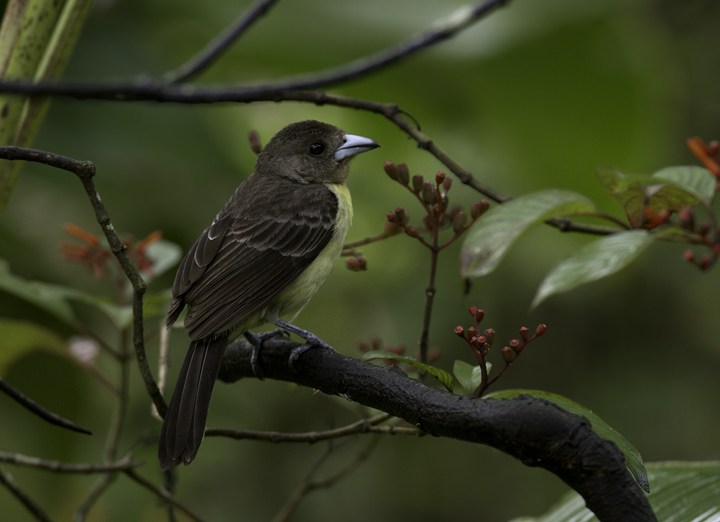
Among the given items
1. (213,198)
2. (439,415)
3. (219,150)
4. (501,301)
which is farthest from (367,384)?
(501,301)

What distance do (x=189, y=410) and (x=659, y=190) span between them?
4.30ft

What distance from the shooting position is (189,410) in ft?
6.35

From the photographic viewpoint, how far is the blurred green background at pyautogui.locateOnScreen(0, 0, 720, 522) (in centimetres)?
371

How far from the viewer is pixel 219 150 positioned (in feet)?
13.1

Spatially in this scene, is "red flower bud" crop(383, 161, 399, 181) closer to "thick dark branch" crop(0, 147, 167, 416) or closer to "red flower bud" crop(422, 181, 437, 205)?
"red flower bud" crop(422, 181, 437, 205)

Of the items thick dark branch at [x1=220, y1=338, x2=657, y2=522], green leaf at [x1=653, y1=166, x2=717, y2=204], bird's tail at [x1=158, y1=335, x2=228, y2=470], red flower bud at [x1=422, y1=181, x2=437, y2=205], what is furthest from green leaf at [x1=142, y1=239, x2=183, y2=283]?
green leaf at [x1=653, y1=166, x2=717, y2=204]

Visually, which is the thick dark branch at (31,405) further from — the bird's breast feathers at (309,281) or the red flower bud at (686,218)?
the red flower bud at (686,218)

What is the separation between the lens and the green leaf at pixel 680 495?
1.59 metres

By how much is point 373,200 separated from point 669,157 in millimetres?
2230

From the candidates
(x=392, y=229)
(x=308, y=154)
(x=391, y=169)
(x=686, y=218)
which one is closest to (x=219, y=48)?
(x=391, y=169)

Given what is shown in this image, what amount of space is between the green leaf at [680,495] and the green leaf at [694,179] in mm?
631

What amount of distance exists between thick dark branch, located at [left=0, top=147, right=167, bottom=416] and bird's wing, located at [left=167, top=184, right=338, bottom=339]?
701 mm

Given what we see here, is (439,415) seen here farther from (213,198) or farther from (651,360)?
(651,360)

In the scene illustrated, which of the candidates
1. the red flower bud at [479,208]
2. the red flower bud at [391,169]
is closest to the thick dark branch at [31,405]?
the red flower bud at [391,169]
